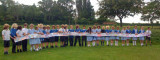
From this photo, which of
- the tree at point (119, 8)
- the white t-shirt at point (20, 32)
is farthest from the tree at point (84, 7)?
the white t-shirt at point (20, 32)

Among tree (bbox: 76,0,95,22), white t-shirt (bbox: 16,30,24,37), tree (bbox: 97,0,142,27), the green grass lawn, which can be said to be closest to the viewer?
the green grass lawn

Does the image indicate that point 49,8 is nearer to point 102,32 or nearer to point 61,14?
point 61,14

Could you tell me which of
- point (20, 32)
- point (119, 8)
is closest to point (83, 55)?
point (20, 32)

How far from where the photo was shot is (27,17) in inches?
2427

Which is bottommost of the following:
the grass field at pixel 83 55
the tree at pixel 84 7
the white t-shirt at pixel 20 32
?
the grass field at pixel 83 55

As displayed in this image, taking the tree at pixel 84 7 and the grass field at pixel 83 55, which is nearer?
the grass field at pixel 83 55

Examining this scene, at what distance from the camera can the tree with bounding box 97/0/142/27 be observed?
33.7 meters

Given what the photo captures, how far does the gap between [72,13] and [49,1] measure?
11933 mm

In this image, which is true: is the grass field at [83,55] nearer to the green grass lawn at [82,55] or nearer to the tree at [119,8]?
the green grass lawn at [82,55]

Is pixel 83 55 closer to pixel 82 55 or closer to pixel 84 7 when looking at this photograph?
pixel 82 55

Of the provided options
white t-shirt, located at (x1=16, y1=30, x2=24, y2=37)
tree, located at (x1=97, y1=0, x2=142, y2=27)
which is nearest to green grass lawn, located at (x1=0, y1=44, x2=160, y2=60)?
white t-shirt, located at (x1=16, y1=30, x2=24, y2=37)

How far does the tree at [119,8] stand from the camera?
33.7 metres

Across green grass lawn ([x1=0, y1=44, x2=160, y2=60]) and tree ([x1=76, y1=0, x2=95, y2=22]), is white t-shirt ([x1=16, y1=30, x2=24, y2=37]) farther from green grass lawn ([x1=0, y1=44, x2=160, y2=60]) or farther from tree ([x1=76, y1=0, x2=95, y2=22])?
tree ([x1=76, y1=0, x2=95, y2=22])

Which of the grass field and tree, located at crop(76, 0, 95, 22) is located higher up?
tree, located at crop(76, 0, 95, 22)
